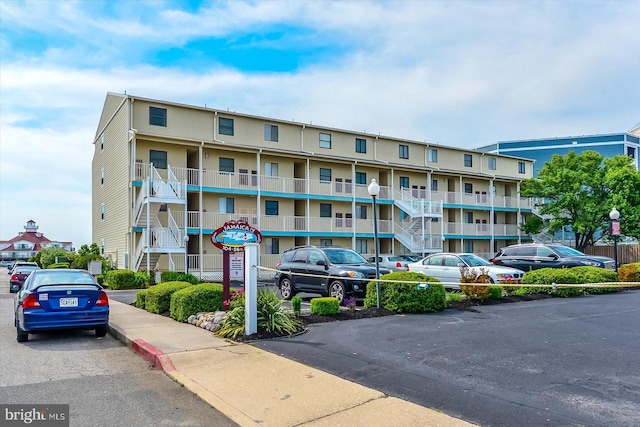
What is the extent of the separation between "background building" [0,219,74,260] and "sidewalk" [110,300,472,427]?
11368cm

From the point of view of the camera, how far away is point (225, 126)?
3158 centimetres

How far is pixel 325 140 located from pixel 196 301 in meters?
25.7

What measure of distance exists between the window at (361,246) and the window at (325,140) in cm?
730

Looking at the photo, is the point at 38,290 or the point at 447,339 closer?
the point at 447,339

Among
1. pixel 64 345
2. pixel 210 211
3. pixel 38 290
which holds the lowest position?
pixel 64 345

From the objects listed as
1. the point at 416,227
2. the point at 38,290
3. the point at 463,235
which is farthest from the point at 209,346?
the point at 463,235

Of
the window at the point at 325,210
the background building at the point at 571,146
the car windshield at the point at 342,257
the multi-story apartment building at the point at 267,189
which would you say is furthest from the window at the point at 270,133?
the background building at the point at 571,146

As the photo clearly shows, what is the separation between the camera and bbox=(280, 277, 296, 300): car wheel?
624 inches

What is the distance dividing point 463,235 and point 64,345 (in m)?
32.6

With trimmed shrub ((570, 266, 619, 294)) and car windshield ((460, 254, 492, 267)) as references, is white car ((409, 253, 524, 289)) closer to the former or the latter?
car windshield ((460, 254, 492, 267))

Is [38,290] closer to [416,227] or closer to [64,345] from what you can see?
[64,345]

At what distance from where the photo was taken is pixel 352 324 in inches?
400

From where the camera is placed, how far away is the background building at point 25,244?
357 feet

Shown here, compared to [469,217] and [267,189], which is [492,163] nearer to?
[469,217]
